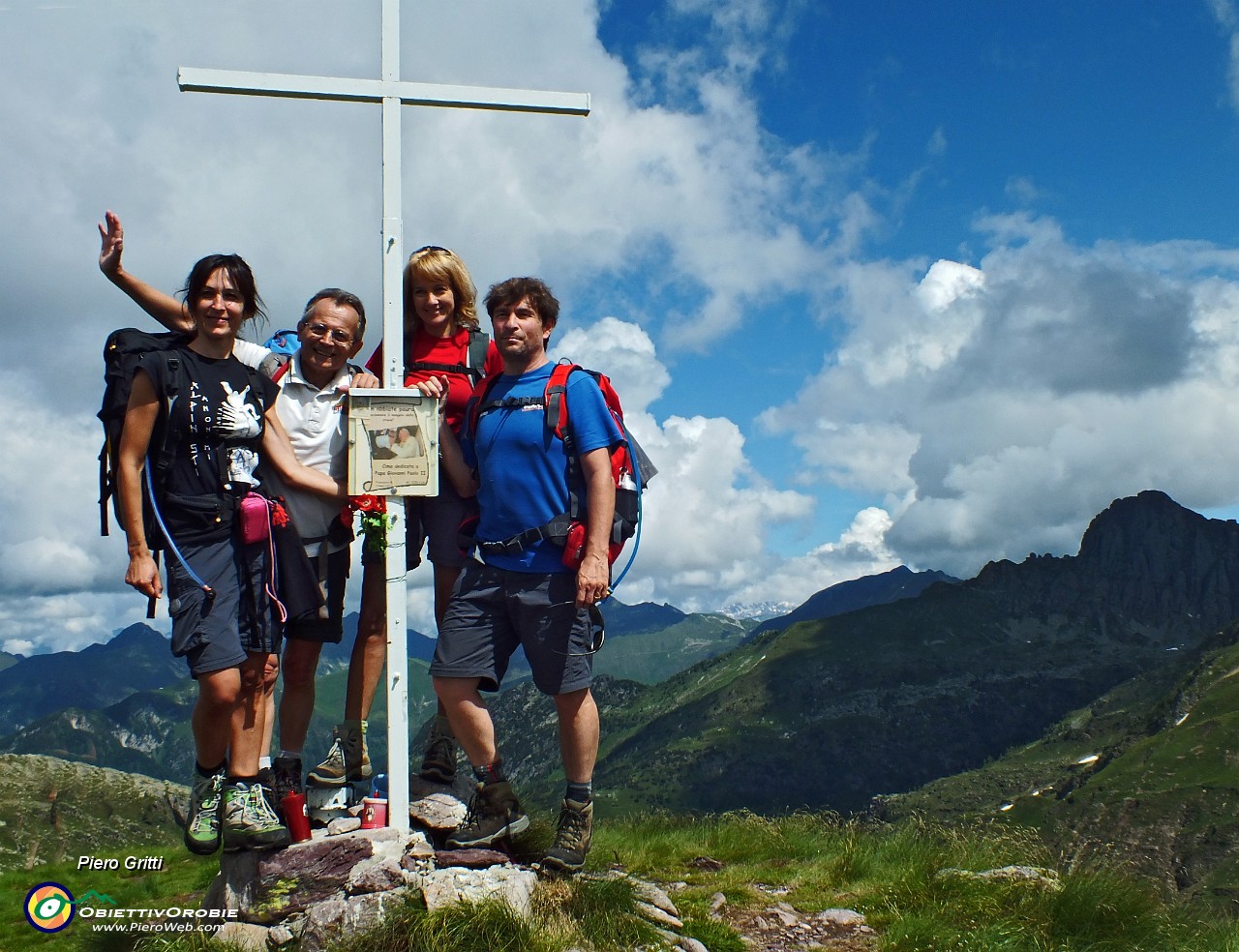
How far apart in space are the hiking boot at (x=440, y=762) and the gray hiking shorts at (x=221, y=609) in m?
1.97

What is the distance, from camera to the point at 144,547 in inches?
223

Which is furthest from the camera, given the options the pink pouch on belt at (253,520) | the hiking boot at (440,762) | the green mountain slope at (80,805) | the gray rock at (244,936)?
the green mountain slope at (80,805)

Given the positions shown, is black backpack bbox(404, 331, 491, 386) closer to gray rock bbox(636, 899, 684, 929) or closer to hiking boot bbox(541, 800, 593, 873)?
hiking boot bbox(541, 800, 593, 873)

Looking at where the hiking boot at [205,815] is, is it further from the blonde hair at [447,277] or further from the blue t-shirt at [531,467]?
the blonde hair at [447,277]

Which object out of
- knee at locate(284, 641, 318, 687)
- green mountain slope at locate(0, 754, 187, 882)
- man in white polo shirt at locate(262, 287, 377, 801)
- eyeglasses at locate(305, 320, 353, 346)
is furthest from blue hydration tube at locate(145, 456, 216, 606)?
green mountain slope at locate(0, 754, 187, 882)

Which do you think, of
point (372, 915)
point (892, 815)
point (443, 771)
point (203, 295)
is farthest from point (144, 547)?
point (892, 815)

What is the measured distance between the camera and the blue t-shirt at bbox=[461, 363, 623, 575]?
621cm

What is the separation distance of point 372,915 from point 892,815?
210 metres

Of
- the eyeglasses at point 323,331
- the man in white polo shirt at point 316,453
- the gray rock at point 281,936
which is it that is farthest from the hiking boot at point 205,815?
the eyeglasses at point 323,331

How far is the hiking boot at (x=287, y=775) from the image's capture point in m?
6.58

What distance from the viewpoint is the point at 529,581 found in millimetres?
6211

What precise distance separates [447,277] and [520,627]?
2.72 m

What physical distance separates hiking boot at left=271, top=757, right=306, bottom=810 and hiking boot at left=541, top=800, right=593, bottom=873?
1.87 metres

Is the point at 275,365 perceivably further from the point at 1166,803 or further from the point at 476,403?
the point at 1166,803
